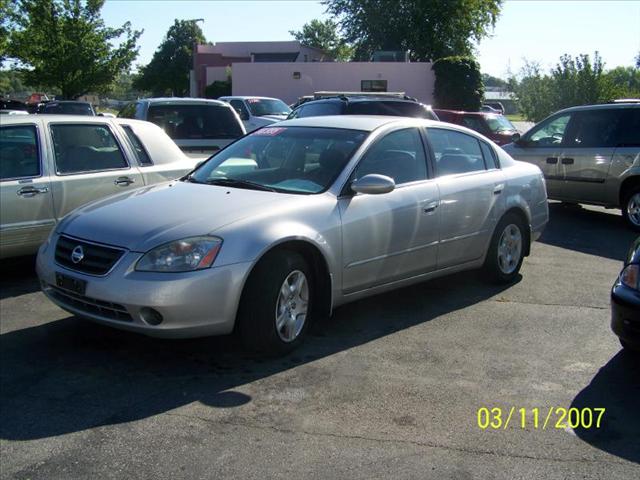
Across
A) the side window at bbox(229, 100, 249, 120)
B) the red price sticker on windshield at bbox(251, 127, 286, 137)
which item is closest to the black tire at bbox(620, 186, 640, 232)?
the red price sticker on windshield at bbox(251, 127, 286, 137)

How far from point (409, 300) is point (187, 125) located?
5.40 metres

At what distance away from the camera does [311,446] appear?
3.58 m

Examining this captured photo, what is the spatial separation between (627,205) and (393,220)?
5.98 m

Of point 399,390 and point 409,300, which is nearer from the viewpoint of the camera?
point 399,390

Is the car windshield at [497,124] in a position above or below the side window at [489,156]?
above

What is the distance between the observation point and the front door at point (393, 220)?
16.8 ft

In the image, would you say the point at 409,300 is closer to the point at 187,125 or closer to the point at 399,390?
the point at 399,390

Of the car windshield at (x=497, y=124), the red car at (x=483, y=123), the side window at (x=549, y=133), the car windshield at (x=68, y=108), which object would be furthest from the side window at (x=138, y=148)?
the car windshield at (x=68, y=108)

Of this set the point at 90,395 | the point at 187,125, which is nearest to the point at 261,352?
the point at 90,395

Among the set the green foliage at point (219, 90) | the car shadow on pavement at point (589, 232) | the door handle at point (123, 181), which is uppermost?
the green foliage at point (219, 90)

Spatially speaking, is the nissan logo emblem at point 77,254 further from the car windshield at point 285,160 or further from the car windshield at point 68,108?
the car windshield at point 68,108

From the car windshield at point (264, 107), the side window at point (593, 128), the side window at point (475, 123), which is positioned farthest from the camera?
the car windshield at point (264, 107)

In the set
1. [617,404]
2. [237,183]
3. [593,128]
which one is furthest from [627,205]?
[237,183]
